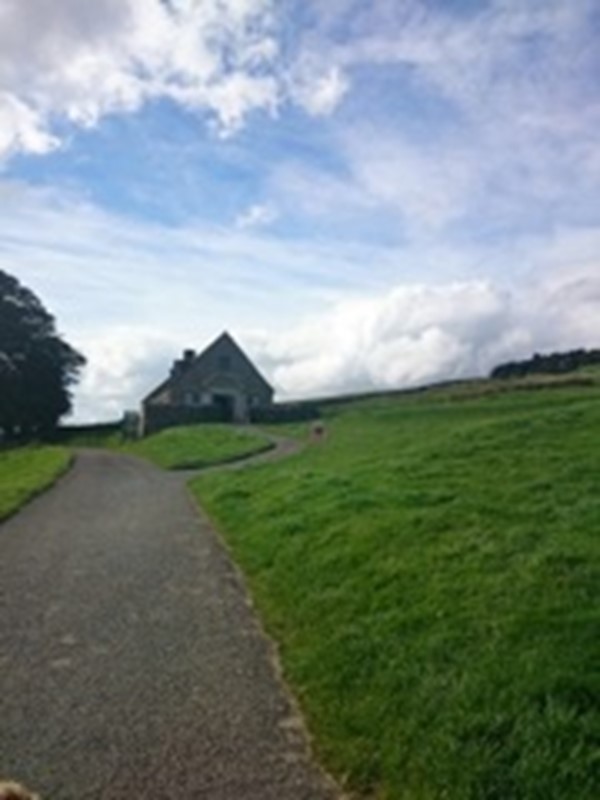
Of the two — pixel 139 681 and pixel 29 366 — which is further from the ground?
pixel 29 366

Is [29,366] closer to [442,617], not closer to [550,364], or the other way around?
[550,364]

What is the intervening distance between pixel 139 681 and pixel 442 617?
3363mm

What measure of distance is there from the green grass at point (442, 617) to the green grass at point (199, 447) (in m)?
19.5

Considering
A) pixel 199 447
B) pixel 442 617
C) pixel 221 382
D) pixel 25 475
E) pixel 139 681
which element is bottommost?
pixel 139 681

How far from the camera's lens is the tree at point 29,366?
277 feet

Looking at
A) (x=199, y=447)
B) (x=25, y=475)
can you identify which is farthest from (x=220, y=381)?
(x=25, y=475)

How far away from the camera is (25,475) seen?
37312mm

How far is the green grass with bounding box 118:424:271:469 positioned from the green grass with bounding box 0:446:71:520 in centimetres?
447

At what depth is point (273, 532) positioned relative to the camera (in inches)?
769

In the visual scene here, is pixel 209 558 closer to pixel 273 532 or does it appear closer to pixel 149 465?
pixel 273 532

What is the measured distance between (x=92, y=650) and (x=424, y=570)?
435 cm

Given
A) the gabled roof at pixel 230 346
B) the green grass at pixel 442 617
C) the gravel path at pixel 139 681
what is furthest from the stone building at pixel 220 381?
the gravel path at pixel 139 681

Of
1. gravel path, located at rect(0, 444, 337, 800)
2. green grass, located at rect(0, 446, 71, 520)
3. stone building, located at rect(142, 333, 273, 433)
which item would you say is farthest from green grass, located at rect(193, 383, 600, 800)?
stone building, located at rect(142, 333, 273, 433)

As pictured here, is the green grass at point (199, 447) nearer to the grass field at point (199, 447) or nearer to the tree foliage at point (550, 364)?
the grass field at point (199, 447)
